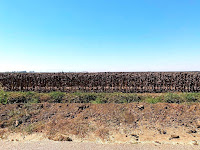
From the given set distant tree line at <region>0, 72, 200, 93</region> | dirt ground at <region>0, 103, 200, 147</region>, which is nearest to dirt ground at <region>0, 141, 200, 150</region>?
dirt ground at <region>0, 103, 200, 147</region>

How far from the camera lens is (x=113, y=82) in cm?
1758

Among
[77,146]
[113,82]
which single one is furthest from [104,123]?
[113,82]

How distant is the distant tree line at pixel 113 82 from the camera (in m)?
16.7

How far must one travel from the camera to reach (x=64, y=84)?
18.1 meters

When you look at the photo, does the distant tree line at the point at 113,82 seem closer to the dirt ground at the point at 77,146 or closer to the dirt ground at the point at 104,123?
the dirt ground at the point at 104,123

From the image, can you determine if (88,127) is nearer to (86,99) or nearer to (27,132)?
(27,132)

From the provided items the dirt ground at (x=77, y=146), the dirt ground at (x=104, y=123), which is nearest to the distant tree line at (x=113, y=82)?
the dirt ground at (x=104, y=123)

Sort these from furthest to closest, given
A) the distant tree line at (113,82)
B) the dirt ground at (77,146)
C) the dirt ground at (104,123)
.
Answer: the distant tree line at (113,82) → the dirt ground at (104,123) → the dirt ground at (77,146)

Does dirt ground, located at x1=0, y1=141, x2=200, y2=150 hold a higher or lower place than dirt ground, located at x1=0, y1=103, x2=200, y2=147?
lower

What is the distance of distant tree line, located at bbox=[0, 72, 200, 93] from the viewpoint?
16.7 metres

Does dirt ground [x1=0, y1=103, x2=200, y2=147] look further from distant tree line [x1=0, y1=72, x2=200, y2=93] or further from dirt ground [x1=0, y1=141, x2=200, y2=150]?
distant tree line [x1=0, y1=72, x2=200, y2=93]

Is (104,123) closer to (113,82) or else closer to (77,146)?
(77,146)

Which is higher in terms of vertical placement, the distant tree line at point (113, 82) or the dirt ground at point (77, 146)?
the distant tree line at point (113, 82)

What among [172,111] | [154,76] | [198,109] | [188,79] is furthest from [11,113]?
[188,79]
